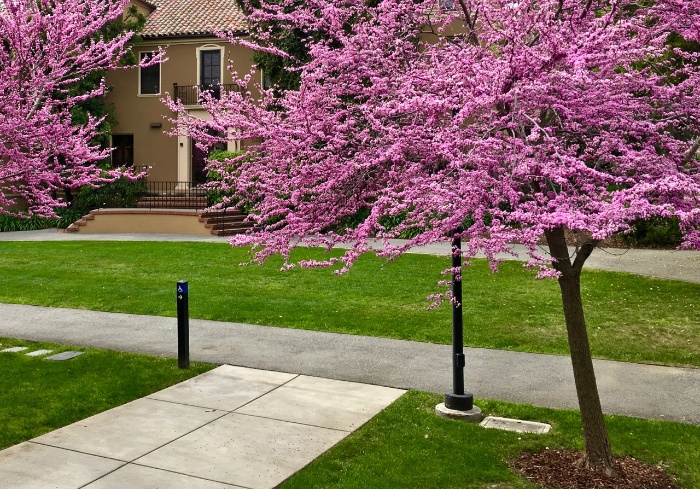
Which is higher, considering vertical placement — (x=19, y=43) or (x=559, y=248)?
(x=19, y=43)

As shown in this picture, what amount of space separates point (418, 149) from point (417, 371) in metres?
4.30

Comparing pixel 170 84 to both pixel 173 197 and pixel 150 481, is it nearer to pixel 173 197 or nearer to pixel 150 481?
pixel 173 197

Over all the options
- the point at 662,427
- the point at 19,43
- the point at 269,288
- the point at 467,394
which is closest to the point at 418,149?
the point at 467,394

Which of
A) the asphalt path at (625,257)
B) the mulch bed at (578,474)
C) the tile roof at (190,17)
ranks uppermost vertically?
the tile roof at (190,17)

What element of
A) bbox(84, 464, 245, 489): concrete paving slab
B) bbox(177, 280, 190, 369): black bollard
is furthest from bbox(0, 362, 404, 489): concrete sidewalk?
bbox(177, 280, 190, 369): black bollard

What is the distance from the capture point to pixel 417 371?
9.09 metres

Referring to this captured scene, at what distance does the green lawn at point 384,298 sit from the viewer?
10859 millimetres

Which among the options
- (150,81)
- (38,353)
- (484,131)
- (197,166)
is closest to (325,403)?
(484,131)

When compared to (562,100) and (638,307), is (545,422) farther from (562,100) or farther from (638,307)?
(638,307)

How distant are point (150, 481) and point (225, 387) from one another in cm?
264

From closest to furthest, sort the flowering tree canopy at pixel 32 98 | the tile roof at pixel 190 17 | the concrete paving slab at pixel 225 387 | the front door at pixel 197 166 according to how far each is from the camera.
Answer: the concrete paving slab at pixel 225 387
the flowering tree canopy at pixel 32 98
the tile roof at pixel 190 17
the front door at pixel 197 166

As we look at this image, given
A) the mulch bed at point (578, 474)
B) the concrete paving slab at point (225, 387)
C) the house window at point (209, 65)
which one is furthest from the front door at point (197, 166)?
the mulch bed at point (578, 474)

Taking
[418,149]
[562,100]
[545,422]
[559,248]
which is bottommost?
[545,422]

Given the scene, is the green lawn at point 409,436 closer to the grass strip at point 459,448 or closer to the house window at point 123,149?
the grass strip at point 459,448
